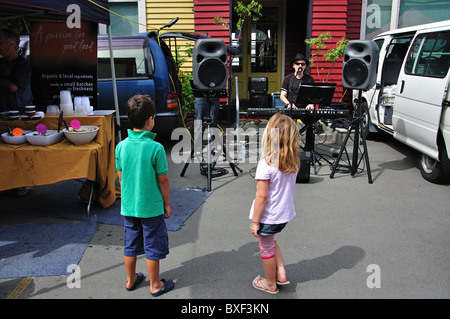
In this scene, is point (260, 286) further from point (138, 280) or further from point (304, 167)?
point (304, 167)

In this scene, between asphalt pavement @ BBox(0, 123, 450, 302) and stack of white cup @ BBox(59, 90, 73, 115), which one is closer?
asphalt pavement @ BBox(0, 123, 450, 302)

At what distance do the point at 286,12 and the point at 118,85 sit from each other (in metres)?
6.05

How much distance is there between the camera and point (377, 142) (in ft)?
25.8

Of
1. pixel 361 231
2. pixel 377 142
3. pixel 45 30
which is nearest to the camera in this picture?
pixel 361 231

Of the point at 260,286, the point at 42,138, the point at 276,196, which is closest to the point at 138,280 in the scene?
the point at 260,286

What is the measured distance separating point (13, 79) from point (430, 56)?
5.62 metres

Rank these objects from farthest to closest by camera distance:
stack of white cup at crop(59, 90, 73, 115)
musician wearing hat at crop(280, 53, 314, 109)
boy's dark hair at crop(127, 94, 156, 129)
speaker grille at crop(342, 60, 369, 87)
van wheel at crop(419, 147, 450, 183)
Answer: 1. musician wearing hat at crop(280, 53, 314, 109)
2. speaker grille at crop(342, 60, 369, 87)
3. van wheel at crop(419, 147, 450, 183)
4. stack of white cup at crop(59, 90, 73, 115)
5. boy's dark hair at crop(127, 94, 156, 129)

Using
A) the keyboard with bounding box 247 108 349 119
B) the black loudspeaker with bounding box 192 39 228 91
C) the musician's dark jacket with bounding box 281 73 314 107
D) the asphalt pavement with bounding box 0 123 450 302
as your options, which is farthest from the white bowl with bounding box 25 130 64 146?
the musician's dark jacket with bounding box 281 73 314 107

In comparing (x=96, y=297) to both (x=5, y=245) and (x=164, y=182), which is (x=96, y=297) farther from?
(x=5, y=245)

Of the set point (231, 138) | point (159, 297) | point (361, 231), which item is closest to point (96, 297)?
point (159, 297)

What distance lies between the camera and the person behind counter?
190 inches

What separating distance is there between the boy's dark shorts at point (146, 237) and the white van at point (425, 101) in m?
3.83

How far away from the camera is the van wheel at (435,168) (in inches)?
195

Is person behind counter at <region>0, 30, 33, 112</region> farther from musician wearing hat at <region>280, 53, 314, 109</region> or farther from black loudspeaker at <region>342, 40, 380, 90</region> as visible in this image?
black loudspeaker at <region>342, 40, 380, 90</region>
